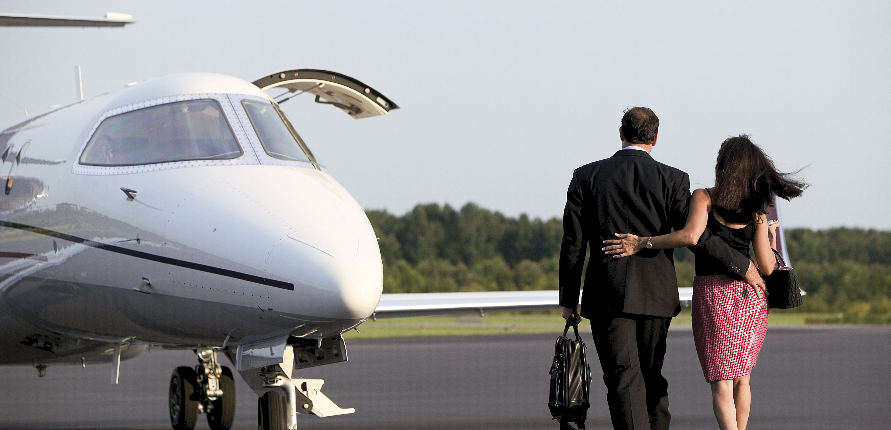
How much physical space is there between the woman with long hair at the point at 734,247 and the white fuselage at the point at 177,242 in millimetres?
1570

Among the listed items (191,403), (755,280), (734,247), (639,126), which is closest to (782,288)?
(755,280)

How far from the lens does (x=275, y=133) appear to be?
25.8 feet

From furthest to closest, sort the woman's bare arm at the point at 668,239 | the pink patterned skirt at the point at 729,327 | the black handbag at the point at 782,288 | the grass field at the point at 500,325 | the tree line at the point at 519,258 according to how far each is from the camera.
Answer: the grass field at the point at 500,325
the tree line at the point at 519,258
the black handbag at the point at 782,288
the pink patterned skirt at the point at 729,327
the woman's bare arm at the point at 668,239

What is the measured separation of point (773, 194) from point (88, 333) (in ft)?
15.0

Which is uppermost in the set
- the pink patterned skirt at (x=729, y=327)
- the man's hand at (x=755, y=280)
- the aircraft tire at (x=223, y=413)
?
the man's hand at (x=755, y=280)

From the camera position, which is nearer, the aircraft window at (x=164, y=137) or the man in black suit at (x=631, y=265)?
the man in black suit at (x=631, y=265)

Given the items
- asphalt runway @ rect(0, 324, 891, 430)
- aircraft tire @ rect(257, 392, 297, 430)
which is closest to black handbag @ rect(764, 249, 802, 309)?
aircraft tire @ rect(257, 392, 297, 430)

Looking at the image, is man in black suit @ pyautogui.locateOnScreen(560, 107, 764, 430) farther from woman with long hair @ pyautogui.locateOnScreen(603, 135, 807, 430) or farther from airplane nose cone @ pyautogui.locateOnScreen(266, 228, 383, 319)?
airplane nose cone @ pyautogui.locateOnScreen(266, 228, 383, 319)

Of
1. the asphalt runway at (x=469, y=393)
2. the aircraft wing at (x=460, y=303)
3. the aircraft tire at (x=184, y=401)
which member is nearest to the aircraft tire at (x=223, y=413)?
the aircraft tire at (x=184, y=401)

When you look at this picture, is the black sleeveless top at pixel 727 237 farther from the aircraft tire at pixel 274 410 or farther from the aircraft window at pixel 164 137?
the aircraft window at pixel 164 137

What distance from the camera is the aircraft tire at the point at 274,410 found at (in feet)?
24.5

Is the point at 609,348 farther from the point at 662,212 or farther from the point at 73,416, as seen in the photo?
the point at 73,416

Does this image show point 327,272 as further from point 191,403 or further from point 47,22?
point 47,22

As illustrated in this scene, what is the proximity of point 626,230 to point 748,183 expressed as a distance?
677mm
